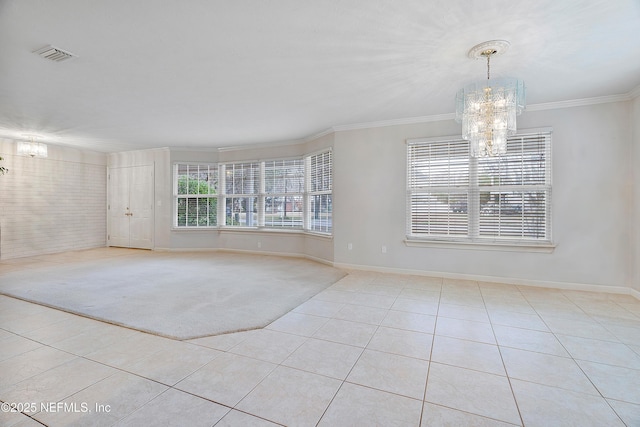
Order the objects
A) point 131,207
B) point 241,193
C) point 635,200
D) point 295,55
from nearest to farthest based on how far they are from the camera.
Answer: point 295,55 → point 635,200 → point 241,193 → point 131,207

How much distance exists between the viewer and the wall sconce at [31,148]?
5.70 metres

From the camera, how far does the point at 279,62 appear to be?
9.30 ft

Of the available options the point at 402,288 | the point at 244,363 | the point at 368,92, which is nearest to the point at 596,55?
the point at 368,92

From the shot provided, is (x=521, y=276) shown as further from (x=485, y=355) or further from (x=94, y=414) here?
(x=94, y=414)

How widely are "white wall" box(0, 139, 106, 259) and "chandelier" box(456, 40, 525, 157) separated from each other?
8.07 meters

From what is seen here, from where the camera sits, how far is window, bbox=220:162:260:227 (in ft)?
21.7

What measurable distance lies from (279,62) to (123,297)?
3097 millimetres

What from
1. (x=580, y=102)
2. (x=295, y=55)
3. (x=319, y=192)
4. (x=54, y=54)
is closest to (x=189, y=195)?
(x=319, y=192)

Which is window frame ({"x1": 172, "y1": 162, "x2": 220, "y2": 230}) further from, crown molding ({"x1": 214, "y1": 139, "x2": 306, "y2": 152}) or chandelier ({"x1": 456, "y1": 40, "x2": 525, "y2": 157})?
chandelier ({"x1": 456, "y1": 40, "x2": 525, "y2": 157})

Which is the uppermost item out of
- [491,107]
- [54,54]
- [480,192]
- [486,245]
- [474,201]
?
[54,54]

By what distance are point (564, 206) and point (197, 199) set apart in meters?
6.76

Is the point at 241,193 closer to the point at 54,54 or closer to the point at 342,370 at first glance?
the point at 54,54

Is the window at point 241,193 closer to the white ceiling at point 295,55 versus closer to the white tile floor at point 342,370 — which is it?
the white ceiling at point 295,55

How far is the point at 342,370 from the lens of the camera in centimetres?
196
